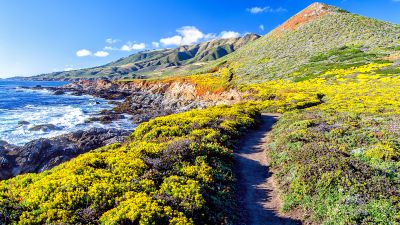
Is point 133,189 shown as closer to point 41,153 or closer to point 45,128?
point 41,153

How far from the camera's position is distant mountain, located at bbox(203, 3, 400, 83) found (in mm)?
91500

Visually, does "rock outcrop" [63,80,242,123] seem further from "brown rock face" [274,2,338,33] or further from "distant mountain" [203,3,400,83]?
"brown rock face" [274,2,338,33]

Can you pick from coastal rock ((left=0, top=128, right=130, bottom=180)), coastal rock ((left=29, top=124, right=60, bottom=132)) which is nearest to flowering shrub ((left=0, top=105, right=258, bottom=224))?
coastal rock ((left=0, top=128, right=130, bottom=180))

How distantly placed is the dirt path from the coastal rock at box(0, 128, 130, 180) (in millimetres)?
20059

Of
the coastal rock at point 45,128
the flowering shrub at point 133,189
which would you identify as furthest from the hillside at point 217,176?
the coastal rock at point 45,128

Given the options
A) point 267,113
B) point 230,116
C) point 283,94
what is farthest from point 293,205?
point 283,94

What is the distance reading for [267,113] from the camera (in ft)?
137

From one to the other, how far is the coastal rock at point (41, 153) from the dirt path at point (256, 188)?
2006cm

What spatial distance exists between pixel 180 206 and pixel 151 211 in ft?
5.10

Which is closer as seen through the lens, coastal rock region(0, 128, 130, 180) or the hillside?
the hillside

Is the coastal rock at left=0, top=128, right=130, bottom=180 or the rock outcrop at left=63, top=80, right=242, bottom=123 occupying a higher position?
the rock outcrop at left=63, top=80, right=242, bottom=123

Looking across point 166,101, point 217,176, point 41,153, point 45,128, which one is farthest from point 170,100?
point 217,176

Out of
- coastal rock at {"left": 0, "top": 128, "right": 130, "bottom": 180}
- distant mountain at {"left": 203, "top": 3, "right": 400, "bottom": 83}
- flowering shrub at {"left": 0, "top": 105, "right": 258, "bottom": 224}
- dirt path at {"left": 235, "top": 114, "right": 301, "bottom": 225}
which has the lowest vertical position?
coastal rock at {"left": 0, "top": 128, "right": 130, "bottom": 180}

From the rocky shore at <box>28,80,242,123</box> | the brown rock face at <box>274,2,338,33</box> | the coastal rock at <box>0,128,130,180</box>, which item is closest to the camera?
the coastal rock at <box>0,128,130,180</box>
